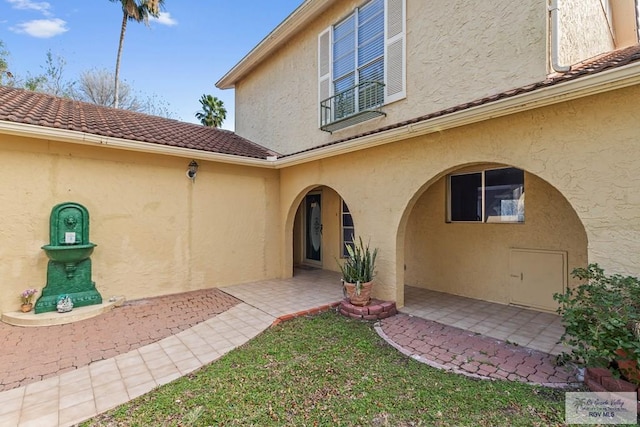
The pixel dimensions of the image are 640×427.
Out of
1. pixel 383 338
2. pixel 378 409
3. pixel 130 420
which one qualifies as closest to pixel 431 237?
pixel 383 338

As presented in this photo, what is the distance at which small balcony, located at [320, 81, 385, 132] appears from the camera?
27.0 feet

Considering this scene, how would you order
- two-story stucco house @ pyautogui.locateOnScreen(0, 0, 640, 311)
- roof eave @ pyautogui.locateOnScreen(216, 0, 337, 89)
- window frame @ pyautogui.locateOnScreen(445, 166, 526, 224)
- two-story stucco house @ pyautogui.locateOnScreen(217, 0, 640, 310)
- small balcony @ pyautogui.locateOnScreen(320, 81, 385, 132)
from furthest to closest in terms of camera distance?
roof eave @ pyautogui.locateOnScreen(216, 0, 337, 89) < small balcony @ pyautogui.locateOnScreen(320, 81, 385, 132) < window frame @ pyautogui.locateOnScreen(445, 166, 526, 224) < two-story stucco house @ pyautogui.locateOnScreen(0, 0, 640, 311) < two-story stucco house @ pyautogui.locateOnScreen(217, 0, 640, 310)

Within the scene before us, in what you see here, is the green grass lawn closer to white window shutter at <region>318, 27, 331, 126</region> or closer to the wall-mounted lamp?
the wall-mounted lamp

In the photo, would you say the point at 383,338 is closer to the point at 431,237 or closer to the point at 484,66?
the point at 431,237

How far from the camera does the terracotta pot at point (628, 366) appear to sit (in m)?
3.33

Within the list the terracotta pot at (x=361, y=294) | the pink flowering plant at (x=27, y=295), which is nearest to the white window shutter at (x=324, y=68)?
the terracotta pot at (x=361, y=294)

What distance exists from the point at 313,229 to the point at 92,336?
848 centimetres

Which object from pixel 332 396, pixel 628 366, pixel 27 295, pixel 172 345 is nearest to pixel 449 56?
pixel 628 366

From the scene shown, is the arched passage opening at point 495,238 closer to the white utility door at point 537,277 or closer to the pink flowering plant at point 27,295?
the white utility door at point 537,277

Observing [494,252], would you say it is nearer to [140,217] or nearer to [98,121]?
[140,217]

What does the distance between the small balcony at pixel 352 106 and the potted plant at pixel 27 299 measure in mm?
8327

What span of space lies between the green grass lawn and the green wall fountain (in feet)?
14.8

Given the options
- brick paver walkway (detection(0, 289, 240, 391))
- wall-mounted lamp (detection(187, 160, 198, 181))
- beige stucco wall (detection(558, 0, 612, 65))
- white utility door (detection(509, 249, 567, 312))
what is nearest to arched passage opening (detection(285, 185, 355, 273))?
wall-mounted lamp (detection(187, 160, 198, 181))

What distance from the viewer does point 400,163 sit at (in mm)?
6859
